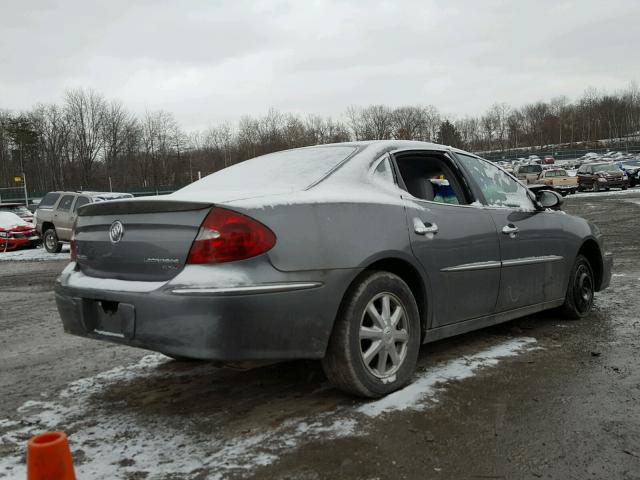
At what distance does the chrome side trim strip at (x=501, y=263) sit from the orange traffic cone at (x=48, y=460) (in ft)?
7.87

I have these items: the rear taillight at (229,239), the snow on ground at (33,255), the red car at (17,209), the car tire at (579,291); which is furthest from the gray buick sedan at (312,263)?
the red car at (17,209)

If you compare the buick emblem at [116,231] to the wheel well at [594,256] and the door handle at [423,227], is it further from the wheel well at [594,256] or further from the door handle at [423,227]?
the wheel well at [594,256]

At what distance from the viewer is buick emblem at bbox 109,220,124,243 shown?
327 cm

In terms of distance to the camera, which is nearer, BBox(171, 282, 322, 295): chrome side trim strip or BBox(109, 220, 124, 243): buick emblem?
BBox(171, 282, 322, 295): chrome side trim strip

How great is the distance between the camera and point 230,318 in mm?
2789

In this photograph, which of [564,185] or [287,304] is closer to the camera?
[287,304]

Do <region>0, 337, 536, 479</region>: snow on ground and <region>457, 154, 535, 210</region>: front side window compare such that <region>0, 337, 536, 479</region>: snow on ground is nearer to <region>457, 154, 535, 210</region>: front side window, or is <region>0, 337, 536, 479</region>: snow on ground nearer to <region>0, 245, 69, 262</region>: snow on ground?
<region>457, 154, 535, 210</region>: front side window

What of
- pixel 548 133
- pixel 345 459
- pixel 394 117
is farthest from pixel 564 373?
pixel 548 133

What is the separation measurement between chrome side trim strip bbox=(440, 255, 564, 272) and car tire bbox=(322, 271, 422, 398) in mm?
453

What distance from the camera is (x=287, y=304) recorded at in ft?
9.62

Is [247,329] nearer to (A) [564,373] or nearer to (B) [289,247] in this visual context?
(B) [289,247]

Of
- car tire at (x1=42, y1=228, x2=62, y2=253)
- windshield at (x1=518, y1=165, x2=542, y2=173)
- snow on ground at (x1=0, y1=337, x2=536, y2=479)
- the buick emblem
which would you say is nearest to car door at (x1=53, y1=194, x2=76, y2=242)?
car tire at (x1=42, y1=228, x2=62, y2=253)

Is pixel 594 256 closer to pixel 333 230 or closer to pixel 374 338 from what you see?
pixel 374 338

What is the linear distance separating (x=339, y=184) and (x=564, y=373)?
1.89 m
